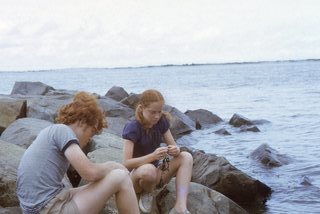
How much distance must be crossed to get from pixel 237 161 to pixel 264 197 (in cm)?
342

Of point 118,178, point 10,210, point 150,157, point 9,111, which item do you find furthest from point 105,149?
point 9,111

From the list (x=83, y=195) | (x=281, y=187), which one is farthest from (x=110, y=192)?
(x=281, y=187)

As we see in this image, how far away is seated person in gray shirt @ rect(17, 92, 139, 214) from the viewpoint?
162 inches

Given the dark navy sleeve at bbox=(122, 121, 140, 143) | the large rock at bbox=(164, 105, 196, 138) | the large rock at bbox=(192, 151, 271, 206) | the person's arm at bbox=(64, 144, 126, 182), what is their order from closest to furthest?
1. the person's arm at bbox=(64, 144, 126, 182)
2. the dark navy sleeve at bbox=(122, 121, 140, 143)
3. the large rock at bbox=(192, 151, 271, 206)
4. the large rock at bbox=(164, 105, 196, 138)

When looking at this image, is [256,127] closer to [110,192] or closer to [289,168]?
[289,168]

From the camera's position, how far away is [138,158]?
5.52 metres

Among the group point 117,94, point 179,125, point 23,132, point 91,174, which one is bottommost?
point 179,125

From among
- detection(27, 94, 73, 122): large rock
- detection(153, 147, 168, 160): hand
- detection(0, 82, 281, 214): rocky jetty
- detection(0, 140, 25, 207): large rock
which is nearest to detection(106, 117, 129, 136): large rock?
detection(0, 82, 281, 214): rocky jetty

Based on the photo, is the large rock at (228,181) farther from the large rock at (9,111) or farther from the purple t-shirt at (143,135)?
the large rock at (9,111)

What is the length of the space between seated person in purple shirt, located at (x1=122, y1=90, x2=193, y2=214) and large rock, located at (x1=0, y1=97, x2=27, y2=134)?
541cm

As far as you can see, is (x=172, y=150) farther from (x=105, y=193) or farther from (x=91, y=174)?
(x=91, y=174)

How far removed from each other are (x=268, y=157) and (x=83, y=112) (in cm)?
848

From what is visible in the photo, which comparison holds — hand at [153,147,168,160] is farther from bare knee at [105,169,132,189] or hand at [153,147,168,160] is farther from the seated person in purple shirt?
bare knee at [105,169,132,189]

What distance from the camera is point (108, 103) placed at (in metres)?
17.1
